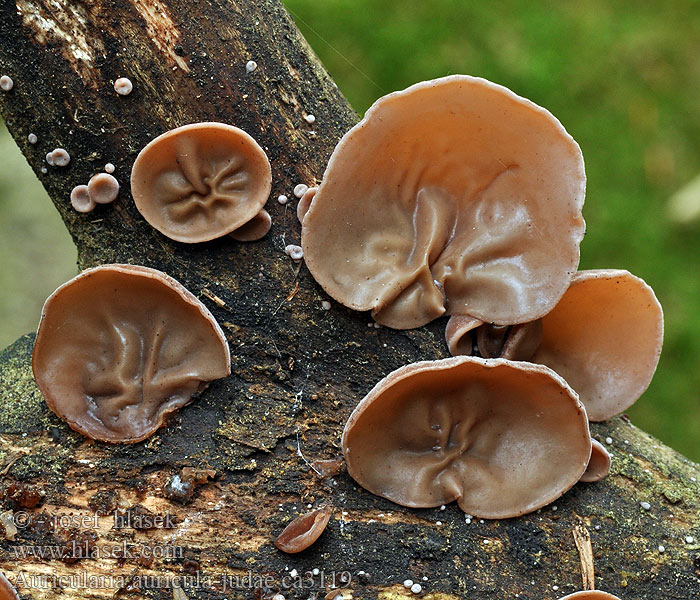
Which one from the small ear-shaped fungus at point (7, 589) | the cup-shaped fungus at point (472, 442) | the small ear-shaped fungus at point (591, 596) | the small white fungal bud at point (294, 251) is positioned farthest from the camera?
the small white fungal bud at point (294, 251)

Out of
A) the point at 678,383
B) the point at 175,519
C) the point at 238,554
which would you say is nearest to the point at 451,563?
the point at 238,554

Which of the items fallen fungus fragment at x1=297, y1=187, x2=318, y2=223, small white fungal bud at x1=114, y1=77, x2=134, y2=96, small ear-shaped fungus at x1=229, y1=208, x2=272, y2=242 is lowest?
small ear-shaped fungus at x1=229, y1=208, x2=272, y2=242

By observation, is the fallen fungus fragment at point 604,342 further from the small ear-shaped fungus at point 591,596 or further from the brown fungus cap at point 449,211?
the small ear-shaped fungus at point 591,596

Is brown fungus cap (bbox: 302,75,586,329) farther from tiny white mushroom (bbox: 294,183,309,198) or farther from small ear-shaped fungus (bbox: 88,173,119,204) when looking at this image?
small ear-shaped fungus (bbox: 88,173,119,204)

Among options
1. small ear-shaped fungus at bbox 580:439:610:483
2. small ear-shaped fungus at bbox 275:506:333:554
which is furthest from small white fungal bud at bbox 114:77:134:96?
small ear-shaped fungus at bbox 580:439:610:483

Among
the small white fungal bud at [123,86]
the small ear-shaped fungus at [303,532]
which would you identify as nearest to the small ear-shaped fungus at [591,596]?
the small ear-shaped fungus at [303,532]

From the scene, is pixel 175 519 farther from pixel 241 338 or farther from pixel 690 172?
pixel 690 172

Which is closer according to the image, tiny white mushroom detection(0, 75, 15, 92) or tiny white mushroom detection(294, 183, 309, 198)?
tiny white mushroom detection(0, 75, 15, 92)
